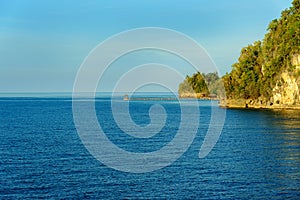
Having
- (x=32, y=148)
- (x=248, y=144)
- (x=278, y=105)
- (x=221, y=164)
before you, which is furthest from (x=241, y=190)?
(x=278, y=105)

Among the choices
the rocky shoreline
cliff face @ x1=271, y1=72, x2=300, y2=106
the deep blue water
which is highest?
cliff face @ x1=271, y1=72, x2=300, y2=106

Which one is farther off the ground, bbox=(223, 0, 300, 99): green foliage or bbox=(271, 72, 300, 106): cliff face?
bbox=(223, 0, 300, 99): green foliage

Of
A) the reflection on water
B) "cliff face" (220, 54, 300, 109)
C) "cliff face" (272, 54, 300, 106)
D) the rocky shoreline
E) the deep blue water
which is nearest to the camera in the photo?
the deep blue water

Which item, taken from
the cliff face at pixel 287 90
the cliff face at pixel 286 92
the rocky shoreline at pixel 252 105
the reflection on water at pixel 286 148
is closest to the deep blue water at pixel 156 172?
the reflection on water at pixel 286 148

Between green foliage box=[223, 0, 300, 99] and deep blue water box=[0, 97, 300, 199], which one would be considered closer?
deep blue water box=[0, 97, 300, 199]

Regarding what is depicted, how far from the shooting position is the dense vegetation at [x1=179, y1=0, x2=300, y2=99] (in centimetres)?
16088

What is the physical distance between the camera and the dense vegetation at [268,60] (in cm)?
16088

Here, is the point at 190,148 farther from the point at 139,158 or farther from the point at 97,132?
the point at 97,132

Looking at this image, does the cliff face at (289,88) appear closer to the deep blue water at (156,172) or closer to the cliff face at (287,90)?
the cliff face at (287,90)

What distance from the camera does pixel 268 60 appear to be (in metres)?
171

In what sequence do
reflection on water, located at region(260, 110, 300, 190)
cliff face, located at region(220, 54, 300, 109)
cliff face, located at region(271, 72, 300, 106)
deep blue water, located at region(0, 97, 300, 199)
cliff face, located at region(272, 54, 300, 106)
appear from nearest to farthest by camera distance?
deep blue water, located at region(0, 97, 300, 199), reflection on water, located at region(260, 110, 300, 190), cliff face, located at region(272, 54, 300, 106), cliff face, located at region(220, 54, 300, 109), cliff face, located at region(271, 72, 300, 106)

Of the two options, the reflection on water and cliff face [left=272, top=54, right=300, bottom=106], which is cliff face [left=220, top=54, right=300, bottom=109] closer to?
cliff face [left=272, top=54, right=300, bottom=106]

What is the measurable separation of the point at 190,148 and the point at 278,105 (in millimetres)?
104265

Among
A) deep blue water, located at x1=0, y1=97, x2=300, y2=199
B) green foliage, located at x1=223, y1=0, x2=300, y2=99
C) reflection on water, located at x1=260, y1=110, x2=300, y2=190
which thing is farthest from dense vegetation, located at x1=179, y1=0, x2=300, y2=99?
deep blue water, located at x1=0, y1=97, x2=300, y2=199
